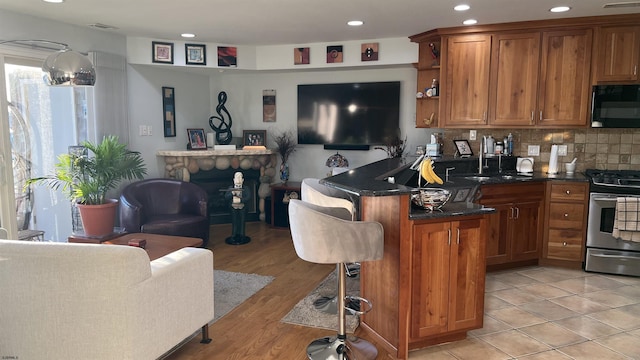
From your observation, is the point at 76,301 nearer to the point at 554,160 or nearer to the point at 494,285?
the point at 494,285

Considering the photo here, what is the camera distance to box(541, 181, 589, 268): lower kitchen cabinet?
4.39m

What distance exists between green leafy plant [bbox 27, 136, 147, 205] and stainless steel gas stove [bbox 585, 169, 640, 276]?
4548 mm

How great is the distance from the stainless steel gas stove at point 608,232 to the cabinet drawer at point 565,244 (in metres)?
0.08

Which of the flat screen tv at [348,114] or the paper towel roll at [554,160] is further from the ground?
the flat screen tv at [348,114]

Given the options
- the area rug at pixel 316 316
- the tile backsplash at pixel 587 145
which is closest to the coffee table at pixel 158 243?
the area rug at pixel 316 316

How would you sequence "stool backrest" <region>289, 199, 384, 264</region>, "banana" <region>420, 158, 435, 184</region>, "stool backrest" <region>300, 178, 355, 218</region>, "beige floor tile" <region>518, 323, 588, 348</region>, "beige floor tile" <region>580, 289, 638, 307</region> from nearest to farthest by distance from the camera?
1. "stool backrest" <region>289, 199, 384, 264</region>
2. "banana" <region>420, 158, 435, 184</region>
3. "beige floor tile" <region>518, 323, 588, 348</region>
4. "stool backrest" <region>300, 178, 355, 218</region>
5. "beige floor tile" <region>580, 289, 638, 307</region>

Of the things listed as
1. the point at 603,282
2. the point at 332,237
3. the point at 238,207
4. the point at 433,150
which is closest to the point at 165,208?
the point at 238,207

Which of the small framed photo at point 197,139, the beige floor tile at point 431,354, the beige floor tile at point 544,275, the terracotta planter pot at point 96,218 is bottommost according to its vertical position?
the beige floor tile at point 431,354

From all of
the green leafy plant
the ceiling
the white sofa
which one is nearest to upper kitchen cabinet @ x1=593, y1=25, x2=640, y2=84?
the ceiling

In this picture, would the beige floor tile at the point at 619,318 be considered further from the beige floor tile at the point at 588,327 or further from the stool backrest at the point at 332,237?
the stool backrest at the point at 332,237

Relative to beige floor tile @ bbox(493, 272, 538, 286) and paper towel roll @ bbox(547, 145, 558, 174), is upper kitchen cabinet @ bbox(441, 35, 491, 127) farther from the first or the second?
beige floor tile @ bbox(493, 272, 538, 286)

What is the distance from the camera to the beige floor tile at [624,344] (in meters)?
2.86

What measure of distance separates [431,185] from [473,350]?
117 cm

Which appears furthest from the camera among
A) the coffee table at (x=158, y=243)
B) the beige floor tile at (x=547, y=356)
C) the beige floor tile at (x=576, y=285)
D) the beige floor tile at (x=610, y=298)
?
the beige floor tile at (x=576, y=285)
